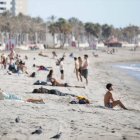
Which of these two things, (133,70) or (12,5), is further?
(12,5)

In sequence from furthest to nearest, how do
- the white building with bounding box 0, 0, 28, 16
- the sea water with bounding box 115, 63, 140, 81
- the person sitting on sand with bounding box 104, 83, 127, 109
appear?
the white building with bounding box 0, 0, 28, 16 → the sea water with bounding box 115, 63, 140, 81 → the person sitting on sand with bounding box 104, 83, 127, 109

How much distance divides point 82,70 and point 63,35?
78.5 m

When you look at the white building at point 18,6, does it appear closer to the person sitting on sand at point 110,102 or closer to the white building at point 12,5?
the white building at point 12,5

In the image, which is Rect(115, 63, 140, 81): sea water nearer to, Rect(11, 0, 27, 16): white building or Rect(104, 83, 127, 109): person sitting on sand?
Rect(104, 83, 127, 109): person sitting on sand

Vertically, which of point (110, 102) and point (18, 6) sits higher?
point (18, 6)

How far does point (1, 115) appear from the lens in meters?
10.8

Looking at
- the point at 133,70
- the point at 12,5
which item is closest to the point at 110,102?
the point at 133,70

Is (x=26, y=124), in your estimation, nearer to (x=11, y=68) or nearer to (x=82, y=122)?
(x=82, y=122)

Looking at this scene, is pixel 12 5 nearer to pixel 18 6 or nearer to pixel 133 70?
pixel 18 6

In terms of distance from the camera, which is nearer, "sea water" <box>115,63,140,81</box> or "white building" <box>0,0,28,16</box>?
"sea water" <box>115,63,140,81</box>

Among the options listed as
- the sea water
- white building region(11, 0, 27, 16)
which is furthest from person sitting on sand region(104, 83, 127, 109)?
white building region(11, 0, 27, 16)

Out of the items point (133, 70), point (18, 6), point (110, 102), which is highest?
point (18, 6)

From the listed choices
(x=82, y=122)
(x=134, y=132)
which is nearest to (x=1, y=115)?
(x=82, y=122)

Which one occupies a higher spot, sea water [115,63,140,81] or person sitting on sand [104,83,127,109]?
person sitting on sand [104,83,127,109]
